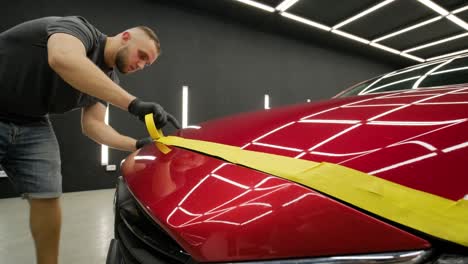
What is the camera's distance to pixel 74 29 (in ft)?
3.49

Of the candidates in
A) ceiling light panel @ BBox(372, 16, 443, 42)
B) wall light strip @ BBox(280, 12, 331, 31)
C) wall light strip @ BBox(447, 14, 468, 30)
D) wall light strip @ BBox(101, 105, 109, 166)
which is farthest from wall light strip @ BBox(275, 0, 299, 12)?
wall light strip @ BBox(101, 105, 109, 166)

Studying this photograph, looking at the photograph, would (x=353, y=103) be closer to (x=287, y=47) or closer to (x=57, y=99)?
(x=57, y=99)

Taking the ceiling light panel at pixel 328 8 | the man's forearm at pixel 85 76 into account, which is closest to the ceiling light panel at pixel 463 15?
the ceiling light panel at pixel 328 8

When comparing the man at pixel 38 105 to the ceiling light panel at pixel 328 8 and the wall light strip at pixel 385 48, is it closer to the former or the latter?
the ceiling light panel at pixel 328 8

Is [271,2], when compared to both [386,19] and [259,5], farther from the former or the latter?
[386,19]

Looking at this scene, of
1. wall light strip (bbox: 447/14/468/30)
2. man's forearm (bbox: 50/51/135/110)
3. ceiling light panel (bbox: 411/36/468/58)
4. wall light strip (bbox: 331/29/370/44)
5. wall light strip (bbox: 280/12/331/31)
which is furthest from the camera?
ceiling light panel (bbox: 411/36/468/58)

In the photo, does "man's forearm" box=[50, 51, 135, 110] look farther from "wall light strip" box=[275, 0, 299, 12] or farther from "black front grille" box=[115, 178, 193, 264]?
"wall light strip" box=[275, 0, 299, 12]

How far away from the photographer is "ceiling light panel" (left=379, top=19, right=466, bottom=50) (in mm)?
5320

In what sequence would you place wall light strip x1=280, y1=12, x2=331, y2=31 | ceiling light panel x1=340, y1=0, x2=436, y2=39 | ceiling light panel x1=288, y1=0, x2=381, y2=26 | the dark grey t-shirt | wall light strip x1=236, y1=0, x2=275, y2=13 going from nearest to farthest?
the dark grey t-shirt, wall light strip x1=236, y1=0, x2=275, y2=13, ceiling light panel x1=288, y1=0, x2=381, y2=26, ceiling light panel x1=340, y1=0, x2=436, y2=39, wall light strip x1=280, y1=12, x2=331, y2=31

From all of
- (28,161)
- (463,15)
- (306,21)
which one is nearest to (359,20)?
(306,21)

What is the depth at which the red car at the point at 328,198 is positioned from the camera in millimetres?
328

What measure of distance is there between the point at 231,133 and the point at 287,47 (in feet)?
17.4

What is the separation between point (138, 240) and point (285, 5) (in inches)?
178

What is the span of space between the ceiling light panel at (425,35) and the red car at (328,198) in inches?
237
